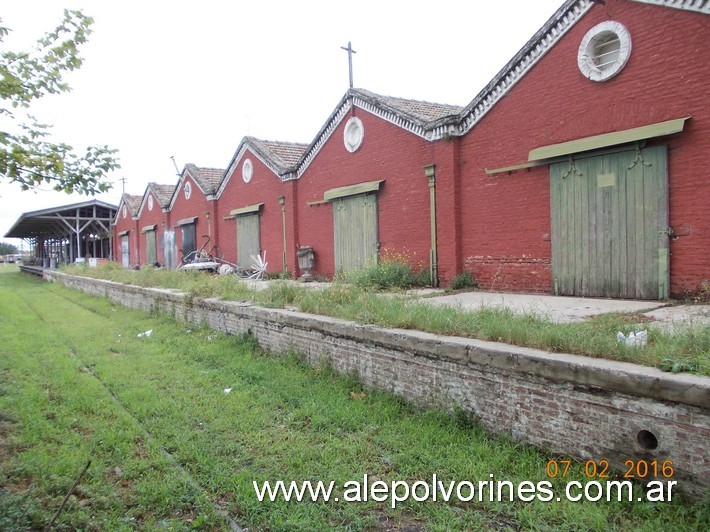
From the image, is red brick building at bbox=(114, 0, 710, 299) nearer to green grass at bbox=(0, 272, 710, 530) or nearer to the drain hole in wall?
the drain hole in wall

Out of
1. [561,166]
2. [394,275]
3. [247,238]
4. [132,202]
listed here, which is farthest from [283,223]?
[132,202]

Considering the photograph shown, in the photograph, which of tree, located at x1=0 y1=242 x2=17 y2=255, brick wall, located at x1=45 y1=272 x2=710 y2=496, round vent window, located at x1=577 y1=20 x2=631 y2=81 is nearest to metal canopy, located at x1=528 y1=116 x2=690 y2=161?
round vent window, located at x1=577 y1=20 x2=631 y2=81

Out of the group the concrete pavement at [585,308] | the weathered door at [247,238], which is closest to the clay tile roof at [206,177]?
the weathered door at [247,238]

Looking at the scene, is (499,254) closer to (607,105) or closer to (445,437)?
(607,105)

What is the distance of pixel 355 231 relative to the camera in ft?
41.2

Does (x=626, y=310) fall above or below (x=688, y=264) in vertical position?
below

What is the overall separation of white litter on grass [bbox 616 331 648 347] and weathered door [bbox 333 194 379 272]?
7709 millimetres

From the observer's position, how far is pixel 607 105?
744 centimetres

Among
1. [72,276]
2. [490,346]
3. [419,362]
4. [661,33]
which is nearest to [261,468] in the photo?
[419,362]

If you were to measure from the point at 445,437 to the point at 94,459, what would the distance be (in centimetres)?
296

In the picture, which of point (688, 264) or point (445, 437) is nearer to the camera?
point (445, 437)

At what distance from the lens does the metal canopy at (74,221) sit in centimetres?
2997

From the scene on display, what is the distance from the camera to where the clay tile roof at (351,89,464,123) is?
10.9 metres

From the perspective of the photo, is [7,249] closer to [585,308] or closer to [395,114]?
[395,114]
